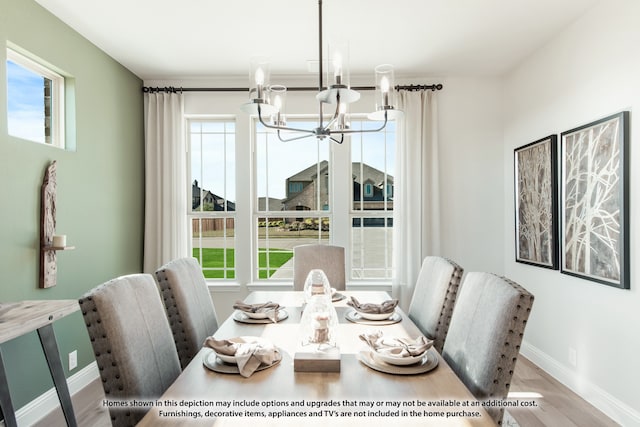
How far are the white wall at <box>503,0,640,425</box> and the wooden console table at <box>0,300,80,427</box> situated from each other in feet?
10.3

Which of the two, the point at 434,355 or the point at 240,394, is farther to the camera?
the point at 434,355

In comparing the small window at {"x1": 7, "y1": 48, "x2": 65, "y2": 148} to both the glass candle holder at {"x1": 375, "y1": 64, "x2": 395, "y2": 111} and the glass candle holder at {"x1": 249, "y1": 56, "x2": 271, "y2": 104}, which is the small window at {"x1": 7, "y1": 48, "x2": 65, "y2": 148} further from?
the glass candle holder at {"x1": 375, "y1": 64, "x2": 395, "y2": 111}

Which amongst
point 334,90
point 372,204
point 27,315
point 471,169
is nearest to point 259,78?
point 334,90

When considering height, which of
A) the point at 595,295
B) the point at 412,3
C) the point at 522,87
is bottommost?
the point at 595,295

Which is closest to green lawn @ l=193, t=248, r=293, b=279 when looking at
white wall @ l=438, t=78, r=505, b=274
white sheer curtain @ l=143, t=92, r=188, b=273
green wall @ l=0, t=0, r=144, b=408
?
white sheer curtain @ l=143, t=92, r=188, b=273

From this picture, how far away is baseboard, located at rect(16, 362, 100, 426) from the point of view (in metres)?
2.38

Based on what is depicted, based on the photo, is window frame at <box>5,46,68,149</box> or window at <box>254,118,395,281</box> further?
window at <box>254,118,395,281</box>

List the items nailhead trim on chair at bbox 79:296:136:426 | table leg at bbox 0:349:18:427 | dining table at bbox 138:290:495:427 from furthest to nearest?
table leg at bbox 0:349:18:427
nailhead trim on chair at bbox 79:296:136:426
dining table at bbox 138:290:495:427

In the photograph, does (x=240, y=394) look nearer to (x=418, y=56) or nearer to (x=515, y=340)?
(x=515, y=340)

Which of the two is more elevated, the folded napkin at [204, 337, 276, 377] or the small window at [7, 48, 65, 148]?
the small window at [7, 48, 65, 148]

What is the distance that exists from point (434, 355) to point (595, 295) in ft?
5.97

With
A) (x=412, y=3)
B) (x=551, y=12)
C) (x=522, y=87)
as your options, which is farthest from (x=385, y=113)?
(x=522, y=87)

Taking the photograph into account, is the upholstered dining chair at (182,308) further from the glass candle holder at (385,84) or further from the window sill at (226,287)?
the window sill at (226,287)

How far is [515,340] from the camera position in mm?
1260
